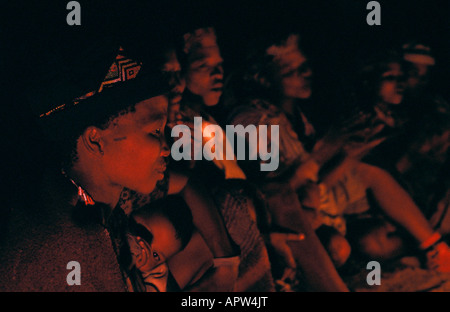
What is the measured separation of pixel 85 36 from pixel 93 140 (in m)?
0.36

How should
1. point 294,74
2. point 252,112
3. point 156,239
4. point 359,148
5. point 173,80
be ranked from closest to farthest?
1. point 156,239
2. point 173,80
3. point 252,112
4. point 294,74
5. point 359,148

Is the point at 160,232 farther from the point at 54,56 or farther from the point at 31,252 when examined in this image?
the point at 54,56

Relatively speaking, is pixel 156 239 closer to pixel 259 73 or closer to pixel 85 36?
pixel 85 36

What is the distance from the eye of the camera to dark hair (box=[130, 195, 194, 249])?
1216mm

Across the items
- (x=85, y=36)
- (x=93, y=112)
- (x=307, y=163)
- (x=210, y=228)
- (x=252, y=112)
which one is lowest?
→ (x=210, y=228)

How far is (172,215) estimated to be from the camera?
50.5 inches

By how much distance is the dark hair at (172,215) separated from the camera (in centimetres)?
122

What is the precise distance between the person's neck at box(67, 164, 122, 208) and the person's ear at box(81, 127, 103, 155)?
6cm

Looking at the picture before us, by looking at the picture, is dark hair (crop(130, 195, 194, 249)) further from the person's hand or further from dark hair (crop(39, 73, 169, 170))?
the person's hand

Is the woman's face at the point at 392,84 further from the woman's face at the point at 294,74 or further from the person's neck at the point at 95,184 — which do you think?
the person's neck at the point at 95,184

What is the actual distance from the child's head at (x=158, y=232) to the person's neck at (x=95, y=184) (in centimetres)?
12
